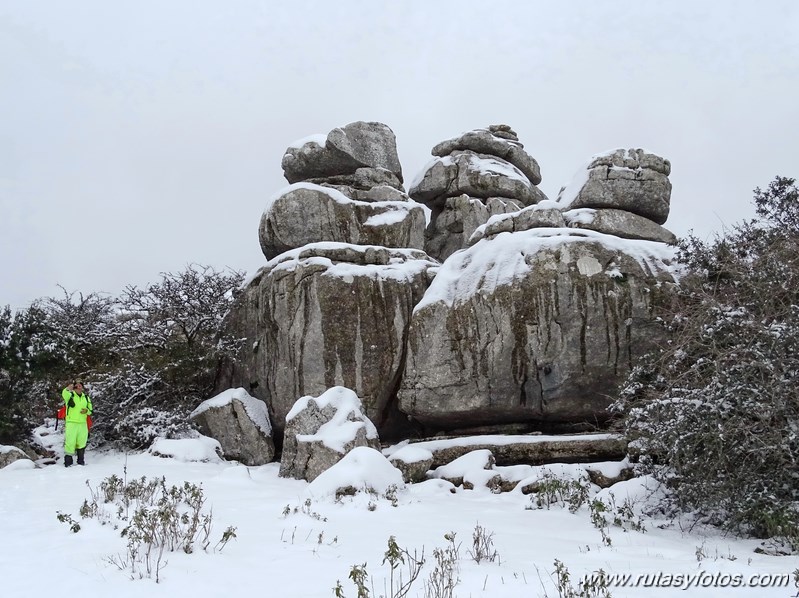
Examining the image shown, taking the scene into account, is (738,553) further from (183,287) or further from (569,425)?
(183,287)

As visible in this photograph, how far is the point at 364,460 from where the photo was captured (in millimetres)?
9484

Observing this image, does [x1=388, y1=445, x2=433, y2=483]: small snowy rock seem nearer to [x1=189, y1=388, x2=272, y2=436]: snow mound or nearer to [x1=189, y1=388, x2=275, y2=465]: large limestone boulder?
[x1=189, y1=388, x2=275, y2=465]: large limestone boulder

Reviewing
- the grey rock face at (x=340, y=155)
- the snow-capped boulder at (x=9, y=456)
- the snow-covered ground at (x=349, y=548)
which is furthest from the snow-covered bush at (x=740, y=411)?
the grey rock face at (x=340, y=155)

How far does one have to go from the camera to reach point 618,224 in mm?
15391

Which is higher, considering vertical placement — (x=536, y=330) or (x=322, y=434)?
(x=536, y=330)

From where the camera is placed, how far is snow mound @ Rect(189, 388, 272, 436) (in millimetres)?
14789

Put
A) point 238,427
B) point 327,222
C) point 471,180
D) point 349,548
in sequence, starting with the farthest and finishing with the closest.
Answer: point 471,180
point 327,222
point 238,427
point 349,548

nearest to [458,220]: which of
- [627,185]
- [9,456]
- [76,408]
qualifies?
[627,185]

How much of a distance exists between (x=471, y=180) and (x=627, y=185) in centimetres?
659

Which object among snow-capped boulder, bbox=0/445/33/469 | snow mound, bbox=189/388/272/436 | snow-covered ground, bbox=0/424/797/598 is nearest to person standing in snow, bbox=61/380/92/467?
snow-capped boulder, bbox=0/445/33/469

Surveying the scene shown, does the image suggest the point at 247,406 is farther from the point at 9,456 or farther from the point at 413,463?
the point at 413,463

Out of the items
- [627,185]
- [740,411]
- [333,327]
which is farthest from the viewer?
[627,185]

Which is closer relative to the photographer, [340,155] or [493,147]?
[340,155]

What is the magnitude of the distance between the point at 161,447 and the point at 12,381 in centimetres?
460
